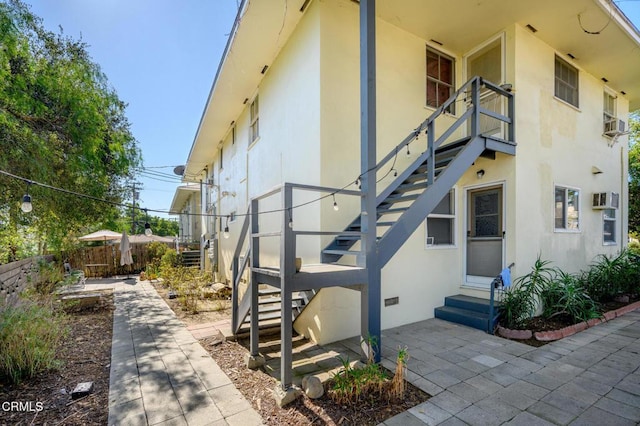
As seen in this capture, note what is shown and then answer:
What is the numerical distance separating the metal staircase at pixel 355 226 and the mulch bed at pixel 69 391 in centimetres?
165

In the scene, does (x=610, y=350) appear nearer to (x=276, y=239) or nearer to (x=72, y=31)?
(x=276, y=239)

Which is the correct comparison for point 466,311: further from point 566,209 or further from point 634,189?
point 634,189

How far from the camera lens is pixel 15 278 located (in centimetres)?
581

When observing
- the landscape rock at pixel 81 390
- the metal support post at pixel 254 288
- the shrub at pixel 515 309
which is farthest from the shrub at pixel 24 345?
the shrub at pixel 515 309

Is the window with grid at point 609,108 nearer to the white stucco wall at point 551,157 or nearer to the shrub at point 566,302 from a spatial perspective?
the white stucco wall at point 551,157

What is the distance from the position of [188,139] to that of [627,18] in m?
12.9

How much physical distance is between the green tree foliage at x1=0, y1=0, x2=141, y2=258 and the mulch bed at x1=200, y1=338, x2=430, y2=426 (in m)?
5.13

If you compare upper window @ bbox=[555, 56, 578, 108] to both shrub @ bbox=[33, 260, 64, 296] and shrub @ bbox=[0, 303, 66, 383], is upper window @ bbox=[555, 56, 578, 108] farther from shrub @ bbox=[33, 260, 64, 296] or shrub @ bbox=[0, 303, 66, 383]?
A: shrub @ bbox=[33, 260, 64, 296]

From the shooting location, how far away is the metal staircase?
A: 3.08 metres

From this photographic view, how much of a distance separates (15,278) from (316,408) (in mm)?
6700

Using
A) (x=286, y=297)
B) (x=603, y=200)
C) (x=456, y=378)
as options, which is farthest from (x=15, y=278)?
(x=603, y=200)

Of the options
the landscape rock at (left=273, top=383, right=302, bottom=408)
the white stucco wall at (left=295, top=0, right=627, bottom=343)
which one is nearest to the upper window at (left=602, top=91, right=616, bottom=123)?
the white stucco wall at (left=295, top=0, right=627, bottom=343)

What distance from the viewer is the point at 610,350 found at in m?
4.00

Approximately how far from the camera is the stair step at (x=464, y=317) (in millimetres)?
4852
